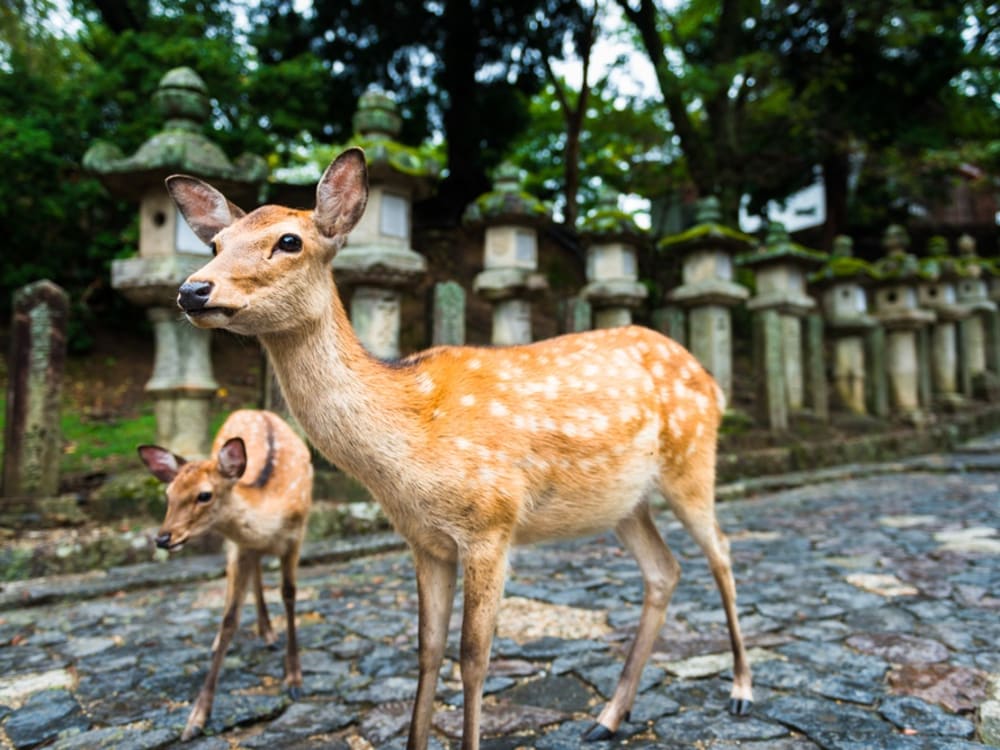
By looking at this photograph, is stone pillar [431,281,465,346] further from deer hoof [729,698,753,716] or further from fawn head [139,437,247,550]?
deer hoof [729,698,753,716]

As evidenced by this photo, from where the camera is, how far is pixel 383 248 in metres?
6.38

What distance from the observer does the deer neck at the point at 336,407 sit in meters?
2.46

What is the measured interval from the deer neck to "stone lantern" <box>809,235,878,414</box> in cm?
1083

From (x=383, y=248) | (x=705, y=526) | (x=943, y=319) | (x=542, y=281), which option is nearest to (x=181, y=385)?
(x=383, y=248)

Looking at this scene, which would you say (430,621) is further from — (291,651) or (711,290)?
(711,290)

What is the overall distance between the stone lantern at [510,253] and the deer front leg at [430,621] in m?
4.93

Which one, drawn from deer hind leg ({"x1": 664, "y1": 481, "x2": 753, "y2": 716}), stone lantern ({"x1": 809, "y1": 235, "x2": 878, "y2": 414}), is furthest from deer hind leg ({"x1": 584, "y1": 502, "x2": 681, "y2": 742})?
stone lantern ({"x1": 809, "y1": 235, "x2": 878, "y2": 414})

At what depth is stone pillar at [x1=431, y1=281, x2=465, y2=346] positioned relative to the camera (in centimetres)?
679

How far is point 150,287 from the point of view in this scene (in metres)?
5.90

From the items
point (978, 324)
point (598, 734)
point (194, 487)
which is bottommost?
point (598, 734)

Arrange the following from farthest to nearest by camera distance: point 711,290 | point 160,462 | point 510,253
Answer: point 711,290 → point 510,253 → point 160,462

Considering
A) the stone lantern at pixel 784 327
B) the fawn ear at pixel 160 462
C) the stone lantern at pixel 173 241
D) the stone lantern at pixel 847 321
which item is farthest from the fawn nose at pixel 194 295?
the stone lantern at pixel 847 321

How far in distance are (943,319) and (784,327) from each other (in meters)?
6.19

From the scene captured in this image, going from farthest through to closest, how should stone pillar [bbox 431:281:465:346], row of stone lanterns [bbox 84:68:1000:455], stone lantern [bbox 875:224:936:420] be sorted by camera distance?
stone lantern [bbox 875:224:936:420] → stone pillar [bbox 431:281:465:346] → row of stone lanterns [bbox 84:68:1000:455]
